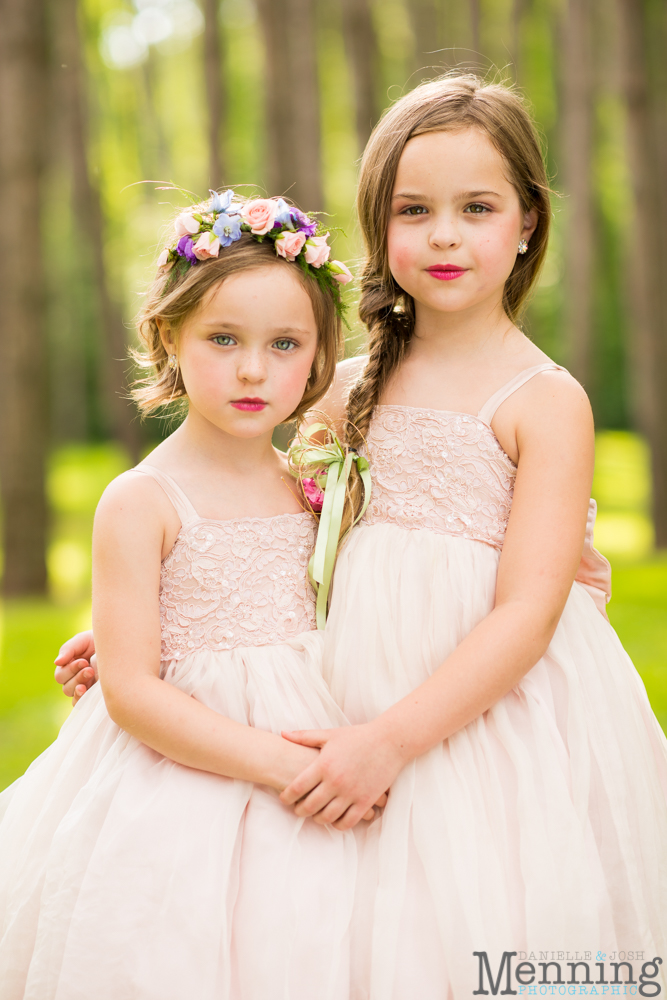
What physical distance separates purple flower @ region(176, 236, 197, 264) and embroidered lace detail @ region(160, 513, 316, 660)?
Result: 0.59m

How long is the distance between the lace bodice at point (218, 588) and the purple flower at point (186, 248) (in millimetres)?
485

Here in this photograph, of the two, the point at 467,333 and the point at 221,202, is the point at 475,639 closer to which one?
the point at 467,333

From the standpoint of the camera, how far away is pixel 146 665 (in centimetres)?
196

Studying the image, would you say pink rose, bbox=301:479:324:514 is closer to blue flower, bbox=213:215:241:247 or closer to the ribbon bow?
the ribbon bow

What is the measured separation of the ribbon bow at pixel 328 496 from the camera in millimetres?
2140

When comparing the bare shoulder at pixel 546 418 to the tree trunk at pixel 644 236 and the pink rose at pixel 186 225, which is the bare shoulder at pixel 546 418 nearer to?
the pink rose at pixel 186 225

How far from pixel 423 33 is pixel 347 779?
15.9 metres

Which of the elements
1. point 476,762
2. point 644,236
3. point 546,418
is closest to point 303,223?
point 546,418

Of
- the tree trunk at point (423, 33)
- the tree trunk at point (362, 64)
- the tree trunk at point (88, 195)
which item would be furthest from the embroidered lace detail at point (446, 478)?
the tree trunk at point (423, 33)

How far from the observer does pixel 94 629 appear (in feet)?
6.61

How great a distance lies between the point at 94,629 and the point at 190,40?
26.1 meters

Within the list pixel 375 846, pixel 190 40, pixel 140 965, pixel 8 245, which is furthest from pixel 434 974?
pixel 190 40

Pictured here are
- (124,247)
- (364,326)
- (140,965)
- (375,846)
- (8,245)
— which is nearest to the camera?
(140,965)

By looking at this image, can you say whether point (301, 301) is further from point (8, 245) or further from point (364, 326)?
point (8, 245)
